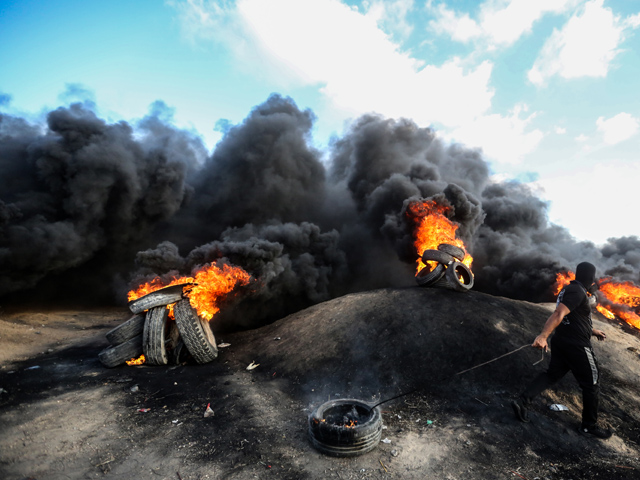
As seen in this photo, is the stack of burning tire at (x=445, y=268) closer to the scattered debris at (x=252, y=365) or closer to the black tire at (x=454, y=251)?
the black tire at (x=454, y=251)

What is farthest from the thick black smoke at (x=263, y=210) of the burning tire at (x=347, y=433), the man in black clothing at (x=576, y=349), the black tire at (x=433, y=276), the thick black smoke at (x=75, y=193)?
the man in black clothing at (x=576, y=349)

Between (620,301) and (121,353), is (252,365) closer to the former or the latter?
(121,353)

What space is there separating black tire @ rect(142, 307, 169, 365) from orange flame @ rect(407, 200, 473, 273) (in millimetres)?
12031

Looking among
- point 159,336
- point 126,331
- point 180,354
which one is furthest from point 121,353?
point 180,354

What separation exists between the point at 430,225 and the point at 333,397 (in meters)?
12.3

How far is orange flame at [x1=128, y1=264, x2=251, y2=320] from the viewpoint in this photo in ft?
33.2

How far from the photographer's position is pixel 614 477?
426 centimetres

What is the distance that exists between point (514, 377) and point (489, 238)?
58.1 ft

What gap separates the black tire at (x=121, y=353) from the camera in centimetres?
852

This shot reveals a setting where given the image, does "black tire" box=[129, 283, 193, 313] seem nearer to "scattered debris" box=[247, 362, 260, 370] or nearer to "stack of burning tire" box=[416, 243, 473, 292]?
"scattered debris" box=[247, 362, 260, 370]

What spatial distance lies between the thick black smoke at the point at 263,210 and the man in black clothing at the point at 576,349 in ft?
33.6

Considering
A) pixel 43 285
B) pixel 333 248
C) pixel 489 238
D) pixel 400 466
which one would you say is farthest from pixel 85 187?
pixel 489 238

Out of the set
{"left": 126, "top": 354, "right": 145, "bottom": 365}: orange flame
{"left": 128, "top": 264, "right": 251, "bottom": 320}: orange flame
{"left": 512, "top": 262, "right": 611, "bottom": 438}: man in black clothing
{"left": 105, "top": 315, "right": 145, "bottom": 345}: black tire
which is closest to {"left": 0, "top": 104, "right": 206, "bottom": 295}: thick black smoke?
{"left": 128, "top": 264, "right": 251, "bottom": 320}: orange flame

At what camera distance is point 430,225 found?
16.9 metres
